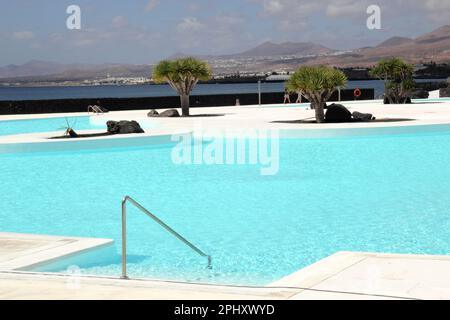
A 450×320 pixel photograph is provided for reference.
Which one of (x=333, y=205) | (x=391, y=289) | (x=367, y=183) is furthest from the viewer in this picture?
(x=367, y=183)

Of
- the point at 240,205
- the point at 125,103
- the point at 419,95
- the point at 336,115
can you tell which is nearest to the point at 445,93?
the point at 419,95

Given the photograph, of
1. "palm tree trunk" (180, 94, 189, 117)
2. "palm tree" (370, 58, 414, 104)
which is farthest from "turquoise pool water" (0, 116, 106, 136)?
"palm tree" (370, 58, 414, 104)

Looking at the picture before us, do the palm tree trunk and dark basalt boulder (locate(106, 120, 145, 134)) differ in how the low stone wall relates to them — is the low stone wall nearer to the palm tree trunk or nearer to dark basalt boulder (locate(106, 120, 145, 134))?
the palm tree trunk

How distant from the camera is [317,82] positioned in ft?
71.0

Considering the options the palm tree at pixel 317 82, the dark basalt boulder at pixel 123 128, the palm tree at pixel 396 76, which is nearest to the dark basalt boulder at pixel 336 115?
the palm tree at pixel 317 82

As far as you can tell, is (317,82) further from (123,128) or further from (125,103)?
(125,103)

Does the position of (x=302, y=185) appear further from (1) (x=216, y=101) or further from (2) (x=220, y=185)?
(1) (x=216, y=101)

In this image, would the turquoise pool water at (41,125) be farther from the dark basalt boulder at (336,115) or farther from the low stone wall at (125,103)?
the dark basalt boulder at (336,115)

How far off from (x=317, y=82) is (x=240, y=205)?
11516 mm

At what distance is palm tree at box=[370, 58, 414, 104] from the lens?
33.4 metres

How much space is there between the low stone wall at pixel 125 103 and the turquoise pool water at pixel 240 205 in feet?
62.1
